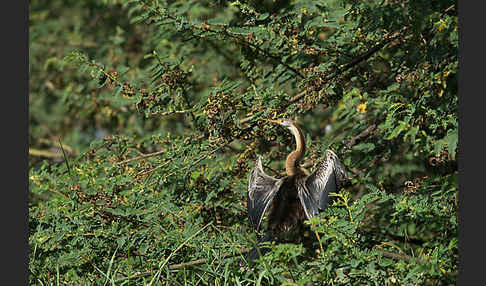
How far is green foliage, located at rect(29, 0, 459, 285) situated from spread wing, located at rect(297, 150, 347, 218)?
76 millimetres

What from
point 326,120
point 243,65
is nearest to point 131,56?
point 326,120

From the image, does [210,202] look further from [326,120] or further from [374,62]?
[326,120]

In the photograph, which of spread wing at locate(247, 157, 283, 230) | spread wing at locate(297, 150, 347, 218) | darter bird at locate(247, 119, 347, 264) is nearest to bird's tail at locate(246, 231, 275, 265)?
darter bird at locate(247, 119, 347, 264)

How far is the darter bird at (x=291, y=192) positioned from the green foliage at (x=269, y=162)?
0.09 meters

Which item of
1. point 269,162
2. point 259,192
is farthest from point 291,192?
point 269,162

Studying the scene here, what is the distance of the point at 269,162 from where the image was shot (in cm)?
380

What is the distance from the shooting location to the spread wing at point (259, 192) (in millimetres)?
3283

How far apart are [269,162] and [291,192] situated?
441 millimetres

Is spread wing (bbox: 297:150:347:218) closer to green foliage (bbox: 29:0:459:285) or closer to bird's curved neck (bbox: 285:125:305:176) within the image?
green foliage (bbox: 29:0:459:285)

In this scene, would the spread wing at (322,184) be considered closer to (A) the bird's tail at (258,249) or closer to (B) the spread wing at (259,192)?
(B) the spread wing at (259,192)

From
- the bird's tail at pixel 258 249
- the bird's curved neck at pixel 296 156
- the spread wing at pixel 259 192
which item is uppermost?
the bird's curved neck at pixel 296 156

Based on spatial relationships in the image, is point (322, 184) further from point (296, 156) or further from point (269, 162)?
point (269, 162)

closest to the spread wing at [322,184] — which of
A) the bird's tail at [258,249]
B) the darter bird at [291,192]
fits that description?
the darter bird at [291,192]

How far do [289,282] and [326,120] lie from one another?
8.64ft
